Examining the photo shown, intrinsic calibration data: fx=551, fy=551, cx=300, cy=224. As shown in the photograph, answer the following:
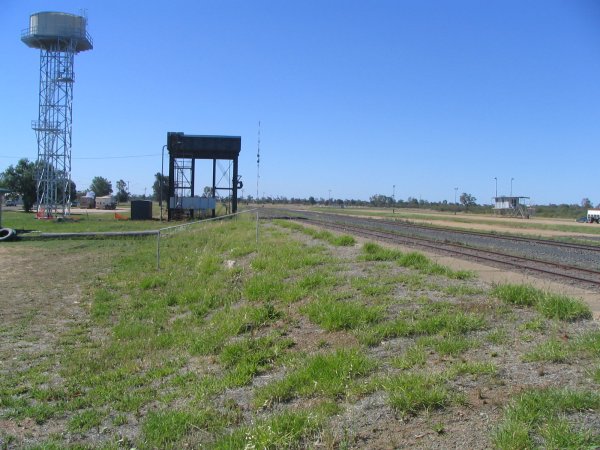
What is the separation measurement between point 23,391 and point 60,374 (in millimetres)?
672

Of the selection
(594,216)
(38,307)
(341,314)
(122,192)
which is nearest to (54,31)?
(38,307)

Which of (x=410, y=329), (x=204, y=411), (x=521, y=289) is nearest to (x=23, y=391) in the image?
(x=204, y=411)

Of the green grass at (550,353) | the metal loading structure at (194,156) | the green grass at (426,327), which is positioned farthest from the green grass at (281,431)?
the metal loading structure at (194,156)

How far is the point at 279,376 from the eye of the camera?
6.41m

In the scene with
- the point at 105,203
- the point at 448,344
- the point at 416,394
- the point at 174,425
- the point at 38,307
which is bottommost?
the point at 38,307

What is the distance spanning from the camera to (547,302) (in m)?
7.42

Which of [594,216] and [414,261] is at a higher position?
[594,216]

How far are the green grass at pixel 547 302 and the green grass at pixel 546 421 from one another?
2602mm

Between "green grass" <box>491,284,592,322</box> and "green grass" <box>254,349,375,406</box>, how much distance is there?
9.01 ft

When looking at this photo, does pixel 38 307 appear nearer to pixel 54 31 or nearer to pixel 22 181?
pixel 54 31

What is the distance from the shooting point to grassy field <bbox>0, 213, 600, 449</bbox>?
468 cm

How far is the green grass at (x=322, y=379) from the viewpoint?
562 centimetres

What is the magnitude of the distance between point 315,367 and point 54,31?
61.9 m

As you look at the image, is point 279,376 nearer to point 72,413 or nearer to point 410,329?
point 410,329
